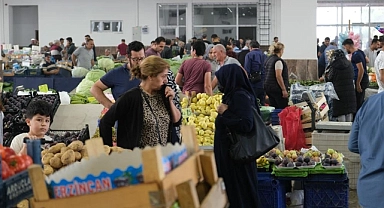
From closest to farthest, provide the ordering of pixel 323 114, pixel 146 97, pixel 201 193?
pixel 201 193 < pixel 146 97 < pixel 323 114

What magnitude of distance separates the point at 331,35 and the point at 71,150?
23.7 metres

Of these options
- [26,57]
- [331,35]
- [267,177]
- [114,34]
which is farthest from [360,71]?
[331,35]

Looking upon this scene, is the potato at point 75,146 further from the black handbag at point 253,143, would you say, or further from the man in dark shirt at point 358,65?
the man in dark shirt at point 358,65

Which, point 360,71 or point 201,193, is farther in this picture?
point 360,71

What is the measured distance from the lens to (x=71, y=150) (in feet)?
13.5

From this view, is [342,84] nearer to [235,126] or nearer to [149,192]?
[235,126]

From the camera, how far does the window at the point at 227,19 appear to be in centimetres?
2313

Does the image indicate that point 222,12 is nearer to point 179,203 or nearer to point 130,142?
point 130,142

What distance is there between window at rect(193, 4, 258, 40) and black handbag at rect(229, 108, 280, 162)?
18012 mm

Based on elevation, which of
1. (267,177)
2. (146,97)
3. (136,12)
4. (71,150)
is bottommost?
(267,177)

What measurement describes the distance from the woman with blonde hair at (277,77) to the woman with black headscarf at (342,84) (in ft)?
2.37

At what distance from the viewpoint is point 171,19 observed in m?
22.9

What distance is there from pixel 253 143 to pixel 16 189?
3077 millimetres

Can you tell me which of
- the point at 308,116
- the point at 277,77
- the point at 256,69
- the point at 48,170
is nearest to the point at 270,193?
the point at 48,170
